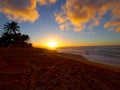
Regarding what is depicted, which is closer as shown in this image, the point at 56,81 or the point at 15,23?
the point at 56,81

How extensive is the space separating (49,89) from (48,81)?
812mm

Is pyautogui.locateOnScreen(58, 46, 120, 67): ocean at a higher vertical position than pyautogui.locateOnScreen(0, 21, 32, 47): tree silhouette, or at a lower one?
lower

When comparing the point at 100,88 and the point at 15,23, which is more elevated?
the point at 15,23

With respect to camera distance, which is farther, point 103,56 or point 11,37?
point 11,37

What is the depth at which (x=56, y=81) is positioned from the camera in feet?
16.7

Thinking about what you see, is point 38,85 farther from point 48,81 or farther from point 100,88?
point 100,88

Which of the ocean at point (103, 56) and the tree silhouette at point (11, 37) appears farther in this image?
the tree silhouette at point (11, 37)

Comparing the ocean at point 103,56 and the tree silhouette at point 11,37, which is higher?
the tree silhouette at point 11,37

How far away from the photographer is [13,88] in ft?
14.2

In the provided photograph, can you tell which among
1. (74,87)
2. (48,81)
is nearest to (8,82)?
(48,81)

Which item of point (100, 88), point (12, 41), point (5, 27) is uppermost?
point (5, 27)

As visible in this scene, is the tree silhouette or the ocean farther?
the tree silhouette

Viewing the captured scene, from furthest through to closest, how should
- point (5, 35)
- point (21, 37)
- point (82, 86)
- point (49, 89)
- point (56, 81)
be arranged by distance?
point (21, 37)
point (5, 35)
point (56, 81)
point (82, 86)
point (49, 89)

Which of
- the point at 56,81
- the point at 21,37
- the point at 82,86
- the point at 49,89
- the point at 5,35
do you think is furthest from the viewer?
the point at 21,37
